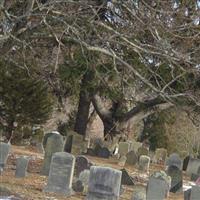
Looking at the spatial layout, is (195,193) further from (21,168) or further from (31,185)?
(21,168)

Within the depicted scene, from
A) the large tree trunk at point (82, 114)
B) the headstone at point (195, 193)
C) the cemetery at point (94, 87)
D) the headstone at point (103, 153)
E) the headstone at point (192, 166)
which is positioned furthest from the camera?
the large tree trunk at point (82, 114)

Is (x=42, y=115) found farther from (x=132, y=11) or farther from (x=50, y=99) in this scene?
(x=132, y=11)

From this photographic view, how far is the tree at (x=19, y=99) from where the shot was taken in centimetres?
2012

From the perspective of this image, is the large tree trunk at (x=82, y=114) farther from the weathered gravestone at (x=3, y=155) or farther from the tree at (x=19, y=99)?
the weathered gravestone at (x=3, y=155)

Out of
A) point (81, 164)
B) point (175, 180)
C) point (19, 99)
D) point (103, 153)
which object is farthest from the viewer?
point (19, 99)

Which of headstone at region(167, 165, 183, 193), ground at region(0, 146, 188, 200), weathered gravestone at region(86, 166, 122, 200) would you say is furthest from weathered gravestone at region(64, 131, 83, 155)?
weathered gravestone at region(86, 166, 122, 200)

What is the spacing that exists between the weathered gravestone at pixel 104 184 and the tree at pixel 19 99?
37.3ft

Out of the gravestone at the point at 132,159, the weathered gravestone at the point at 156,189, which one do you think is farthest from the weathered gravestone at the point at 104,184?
the gravestone at the point at 132,159

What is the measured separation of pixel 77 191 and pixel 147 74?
8006mm

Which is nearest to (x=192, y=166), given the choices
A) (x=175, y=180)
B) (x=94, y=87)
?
(x=94, y=87)

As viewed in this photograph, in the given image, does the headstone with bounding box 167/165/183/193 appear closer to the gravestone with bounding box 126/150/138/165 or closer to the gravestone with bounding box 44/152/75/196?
the gravestone with bounding box 126/150/138/165

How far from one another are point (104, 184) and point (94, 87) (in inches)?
517

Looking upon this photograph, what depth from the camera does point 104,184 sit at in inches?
345

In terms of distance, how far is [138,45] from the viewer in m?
12.0
